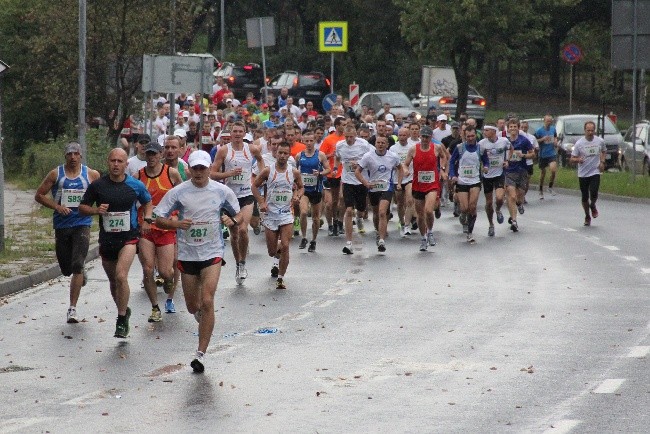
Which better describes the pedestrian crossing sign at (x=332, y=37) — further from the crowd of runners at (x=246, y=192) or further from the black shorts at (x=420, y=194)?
the black shorts at (x=420, y=194)

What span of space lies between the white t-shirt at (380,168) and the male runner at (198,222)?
9.85 meters

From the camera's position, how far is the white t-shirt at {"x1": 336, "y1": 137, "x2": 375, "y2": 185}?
76.0ft

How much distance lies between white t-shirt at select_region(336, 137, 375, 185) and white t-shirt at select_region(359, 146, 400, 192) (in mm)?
688

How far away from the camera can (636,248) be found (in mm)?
22078

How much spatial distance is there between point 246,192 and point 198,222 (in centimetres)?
757

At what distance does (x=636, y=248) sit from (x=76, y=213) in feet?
31.8

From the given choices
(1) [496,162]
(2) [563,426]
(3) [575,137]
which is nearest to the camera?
(2) [563,426]

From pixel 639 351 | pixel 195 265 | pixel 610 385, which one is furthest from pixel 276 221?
pixel 610 385

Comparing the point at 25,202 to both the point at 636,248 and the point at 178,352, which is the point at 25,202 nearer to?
the point at 636,248

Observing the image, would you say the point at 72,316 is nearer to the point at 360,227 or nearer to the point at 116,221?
the point at 116,221

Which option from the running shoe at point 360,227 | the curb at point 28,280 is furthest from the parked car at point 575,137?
the curb at point 28,280

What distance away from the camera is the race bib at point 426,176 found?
22.8 meters

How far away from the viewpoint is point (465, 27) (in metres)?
48.8

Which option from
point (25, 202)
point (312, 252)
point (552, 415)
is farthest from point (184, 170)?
point (25, 202)
